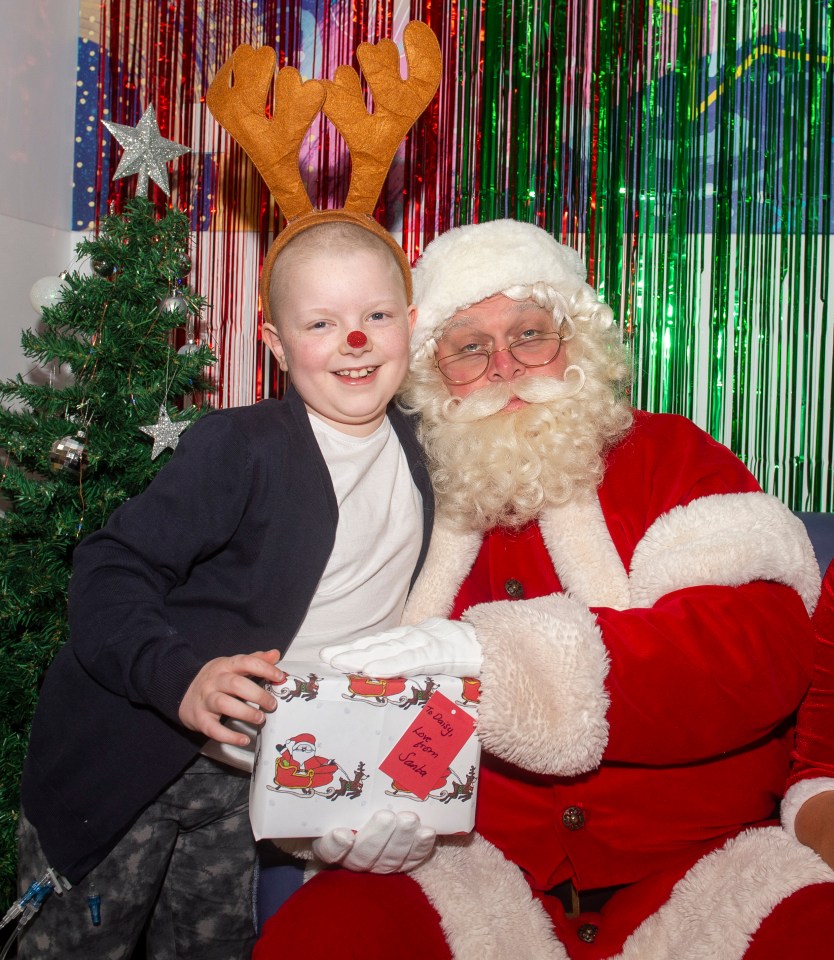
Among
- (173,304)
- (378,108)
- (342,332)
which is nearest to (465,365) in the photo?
(342,332)

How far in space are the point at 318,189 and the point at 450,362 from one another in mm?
1361

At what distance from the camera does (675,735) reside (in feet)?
4.91

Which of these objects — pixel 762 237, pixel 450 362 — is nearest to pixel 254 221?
pixel 450 362

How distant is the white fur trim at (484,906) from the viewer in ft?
4.71

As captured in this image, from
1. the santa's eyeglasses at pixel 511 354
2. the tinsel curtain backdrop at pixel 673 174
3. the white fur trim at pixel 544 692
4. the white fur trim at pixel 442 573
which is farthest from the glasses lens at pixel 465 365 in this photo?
the tinsel curtain backdrop at pixel 673 174

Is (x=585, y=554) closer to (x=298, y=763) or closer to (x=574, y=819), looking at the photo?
(x=574, y=819)

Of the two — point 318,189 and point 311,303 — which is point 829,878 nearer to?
point 311,303

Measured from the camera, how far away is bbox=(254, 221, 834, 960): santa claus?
1.42 meters

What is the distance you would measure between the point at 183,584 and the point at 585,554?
0.83m

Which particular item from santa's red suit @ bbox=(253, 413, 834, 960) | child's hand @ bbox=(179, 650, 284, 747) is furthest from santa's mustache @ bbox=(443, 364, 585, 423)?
child's hand @ bbox=(179, 650, 284, 747)

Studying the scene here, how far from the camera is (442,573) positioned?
1.86 metres

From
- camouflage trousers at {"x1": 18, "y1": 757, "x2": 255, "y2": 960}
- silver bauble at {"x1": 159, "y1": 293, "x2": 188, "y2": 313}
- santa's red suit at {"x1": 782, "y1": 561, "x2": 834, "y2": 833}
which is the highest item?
silver bauble at {"x1": 159, "y1": 293, "x2": 188, "y2": 313}

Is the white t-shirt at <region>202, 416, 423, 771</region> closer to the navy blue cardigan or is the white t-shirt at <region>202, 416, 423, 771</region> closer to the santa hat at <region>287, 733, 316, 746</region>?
the navy blue cardigan

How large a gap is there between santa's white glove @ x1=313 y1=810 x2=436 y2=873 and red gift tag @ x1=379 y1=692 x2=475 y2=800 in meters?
0.05
